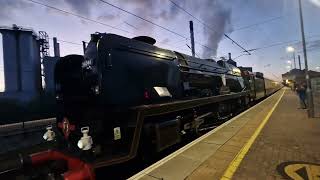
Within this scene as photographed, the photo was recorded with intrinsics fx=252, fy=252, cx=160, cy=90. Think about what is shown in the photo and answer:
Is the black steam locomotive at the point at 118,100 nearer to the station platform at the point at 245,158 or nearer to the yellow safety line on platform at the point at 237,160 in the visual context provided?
the station platform at the point at 245,158

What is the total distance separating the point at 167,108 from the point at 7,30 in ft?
104

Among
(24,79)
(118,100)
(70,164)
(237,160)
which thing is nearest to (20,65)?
(24,79)

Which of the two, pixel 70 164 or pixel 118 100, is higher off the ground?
pixel 118 100

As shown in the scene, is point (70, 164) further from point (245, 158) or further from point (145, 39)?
point (145, 39)

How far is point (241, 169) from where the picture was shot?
4.99 meters

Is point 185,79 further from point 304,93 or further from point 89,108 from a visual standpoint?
point 304,93

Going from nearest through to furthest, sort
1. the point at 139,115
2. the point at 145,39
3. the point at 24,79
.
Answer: the point at 139,115 → the point at 145,39 → the point at 24,79

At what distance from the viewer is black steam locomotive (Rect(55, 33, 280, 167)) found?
4.95 m

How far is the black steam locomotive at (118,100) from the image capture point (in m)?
4.95

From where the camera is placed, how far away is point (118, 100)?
→ 5.51m

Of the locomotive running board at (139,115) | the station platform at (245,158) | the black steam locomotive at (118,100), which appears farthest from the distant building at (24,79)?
the station platform at (245,158)

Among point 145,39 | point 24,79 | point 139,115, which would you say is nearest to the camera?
point 139,115

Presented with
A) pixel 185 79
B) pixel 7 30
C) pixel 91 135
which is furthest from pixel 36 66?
pixel 91 135

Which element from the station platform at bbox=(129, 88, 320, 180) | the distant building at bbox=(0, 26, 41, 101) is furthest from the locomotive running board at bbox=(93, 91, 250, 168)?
the distant building at bbox=(0, 26, 41, 101)
